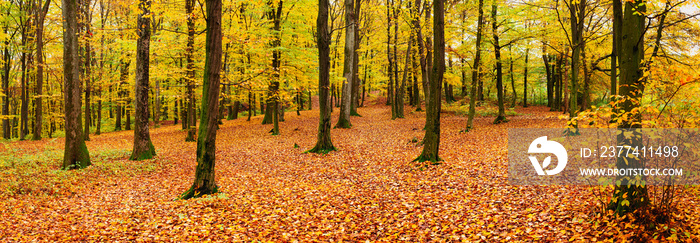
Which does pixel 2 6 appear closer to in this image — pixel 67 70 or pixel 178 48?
pixel 178 48

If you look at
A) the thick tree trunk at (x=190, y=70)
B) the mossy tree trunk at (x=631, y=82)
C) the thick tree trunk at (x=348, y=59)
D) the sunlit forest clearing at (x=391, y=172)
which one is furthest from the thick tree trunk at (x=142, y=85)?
the mossy tree trunk at (x=631, y=82)

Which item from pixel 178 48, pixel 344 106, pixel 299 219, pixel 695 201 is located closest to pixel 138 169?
pixel 178 48

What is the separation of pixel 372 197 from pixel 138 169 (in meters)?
7.53

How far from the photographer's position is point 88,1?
16.4 meters

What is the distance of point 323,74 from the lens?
37.7 feet

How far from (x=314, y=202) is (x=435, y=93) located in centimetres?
430

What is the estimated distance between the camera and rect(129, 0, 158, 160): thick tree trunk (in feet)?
34.4

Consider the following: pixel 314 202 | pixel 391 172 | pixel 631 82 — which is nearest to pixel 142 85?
pixel 314 202

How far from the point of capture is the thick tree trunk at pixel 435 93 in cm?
839

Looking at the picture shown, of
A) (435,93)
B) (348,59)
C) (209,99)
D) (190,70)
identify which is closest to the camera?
(209,99)

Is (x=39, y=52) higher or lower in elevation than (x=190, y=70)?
higher

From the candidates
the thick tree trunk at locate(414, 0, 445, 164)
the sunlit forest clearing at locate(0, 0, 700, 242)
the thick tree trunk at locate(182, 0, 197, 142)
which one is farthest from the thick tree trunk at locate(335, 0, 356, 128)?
the thick tree trunk at locate(182, 0, 197, 142)

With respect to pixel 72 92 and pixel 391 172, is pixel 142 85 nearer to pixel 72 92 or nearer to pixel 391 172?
pixel 72 92

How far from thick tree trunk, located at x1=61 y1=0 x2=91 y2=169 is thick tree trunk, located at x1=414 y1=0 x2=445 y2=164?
982 centimetres
